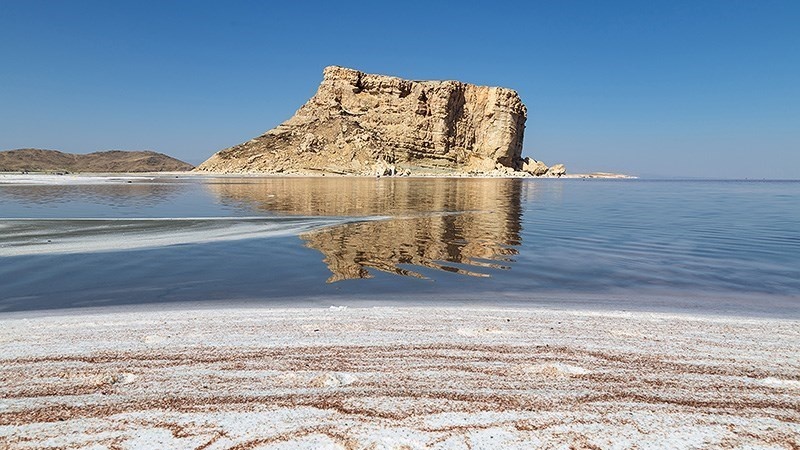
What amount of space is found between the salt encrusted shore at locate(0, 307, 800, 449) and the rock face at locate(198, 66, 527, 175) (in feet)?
358

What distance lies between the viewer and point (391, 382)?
14.0ft

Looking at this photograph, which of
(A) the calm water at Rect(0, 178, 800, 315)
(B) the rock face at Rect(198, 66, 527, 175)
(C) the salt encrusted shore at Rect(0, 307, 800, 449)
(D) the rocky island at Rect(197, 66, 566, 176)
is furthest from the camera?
(B) the rock face at Rect(198, 66, 527, 175)

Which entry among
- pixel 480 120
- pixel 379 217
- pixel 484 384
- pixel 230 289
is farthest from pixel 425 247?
pixel 480 120

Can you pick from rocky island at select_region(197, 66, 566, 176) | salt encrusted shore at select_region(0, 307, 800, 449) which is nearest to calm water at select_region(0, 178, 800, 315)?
salt encrusted shore at select_region(0, 307, 800, 449)

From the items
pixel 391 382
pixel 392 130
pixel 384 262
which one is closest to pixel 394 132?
pixel 392 130

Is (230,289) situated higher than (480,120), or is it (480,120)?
(480,120)

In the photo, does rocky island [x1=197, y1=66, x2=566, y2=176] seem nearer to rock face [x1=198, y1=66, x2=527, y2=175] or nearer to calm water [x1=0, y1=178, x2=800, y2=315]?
rock face [x1=198, y1=66, x2=527, y2=175]

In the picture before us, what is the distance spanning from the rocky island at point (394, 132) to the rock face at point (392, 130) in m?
0.28

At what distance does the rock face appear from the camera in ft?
391

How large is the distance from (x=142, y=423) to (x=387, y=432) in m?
1.85

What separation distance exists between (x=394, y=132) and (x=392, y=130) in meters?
1.02

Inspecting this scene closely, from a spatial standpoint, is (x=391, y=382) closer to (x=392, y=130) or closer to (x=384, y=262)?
(x=384, y=262)

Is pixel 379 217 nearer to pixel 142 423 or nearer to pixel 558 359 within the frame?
pixel 558 359

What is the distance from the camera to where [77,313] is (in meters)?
6.70
